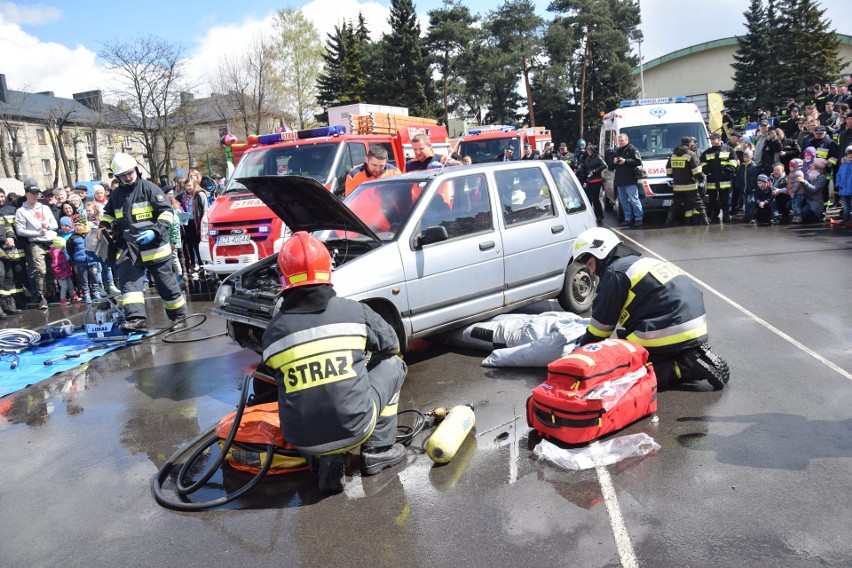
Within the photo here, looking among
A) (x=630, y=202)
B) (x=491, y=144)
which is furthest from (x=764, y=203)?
(x=491, y=144)

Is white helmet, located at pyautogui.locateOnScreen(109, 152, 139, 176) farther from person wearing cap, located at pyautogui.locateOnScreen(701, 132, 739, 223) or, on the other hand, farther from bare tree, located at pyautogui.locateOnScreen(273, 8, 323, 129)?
bare tree, located at pyautogui.locateOnScreen(273, 8, 323, 129)

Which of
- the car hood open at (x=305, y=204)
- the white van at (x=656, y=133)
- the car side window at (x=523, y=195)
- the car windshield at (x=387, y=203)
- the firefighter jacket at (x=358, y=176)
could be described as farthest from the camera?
the white van at (x=656, y=133)

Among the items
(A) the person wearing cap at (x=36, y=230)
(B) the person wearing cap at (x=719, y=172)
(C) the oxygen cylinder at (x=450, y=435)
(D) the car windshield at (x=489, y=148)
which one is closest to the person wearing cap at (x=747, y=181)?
(B) the person wearing cap at (x=719, y=172)

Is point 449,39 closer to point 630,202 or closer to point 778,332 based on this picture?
point 630,202

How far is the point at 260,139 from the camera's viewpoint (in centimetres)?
1147

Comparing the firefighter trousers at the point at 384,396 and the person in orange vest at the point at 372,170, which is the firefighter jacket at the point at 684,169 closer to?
the person in orange vest at the point at 372,170

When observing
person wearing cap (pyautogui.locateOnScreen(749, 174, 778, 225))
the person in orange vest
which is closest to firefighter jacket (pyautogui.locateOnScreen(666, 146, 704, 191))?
person wearing cap (pyautogui.locateOnScreen(749, 174, 778, 225))

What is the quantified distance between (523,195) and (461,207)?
96 centimetres

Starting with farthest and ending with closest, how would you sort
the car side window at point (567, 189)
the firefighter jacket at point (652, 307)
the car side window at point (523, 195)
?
the car side window at point (567, 189)
the car side window at point (523, 195)
the firefighter jacket at point (652, 307)

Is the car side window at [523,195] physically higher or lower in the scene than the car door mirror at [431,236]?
higher

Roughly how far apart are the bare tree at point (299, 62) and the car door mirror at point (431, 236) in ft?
140

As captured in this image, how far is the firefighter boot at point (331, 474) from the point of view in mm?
3934

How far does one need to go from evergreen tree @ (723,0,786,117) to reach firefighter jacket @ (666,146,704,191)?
38126 mm

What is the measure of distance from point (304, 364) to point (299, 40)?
48881 millimetres
